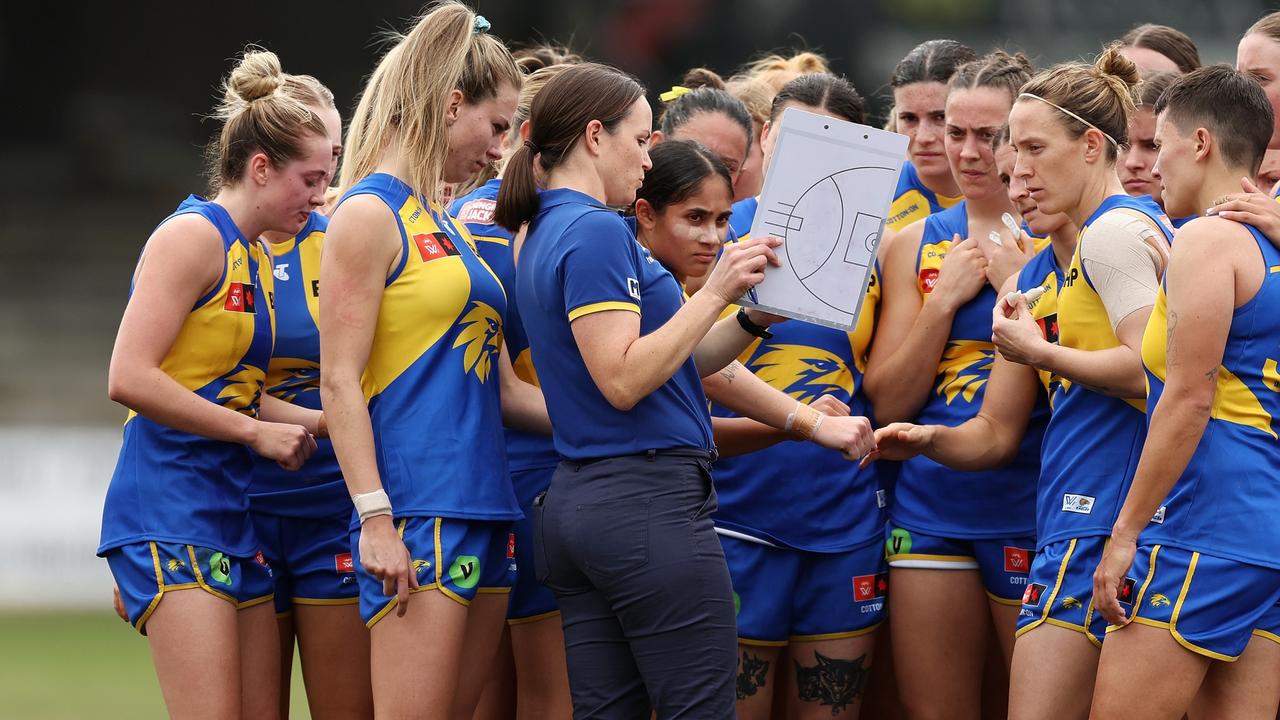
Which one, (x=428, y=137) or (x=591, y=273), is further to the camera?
(x=428, y=137)

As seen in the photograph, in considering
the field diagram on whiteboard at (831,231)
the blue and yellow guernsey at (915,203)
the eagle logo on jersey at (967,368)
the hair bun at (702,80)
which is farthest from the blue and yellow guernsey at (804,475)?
the hair bun at (702,80)

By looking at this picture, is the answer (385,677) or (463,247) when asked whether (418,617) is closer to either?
(385,677)

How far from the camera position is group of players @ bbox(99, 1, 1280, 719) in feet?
10.2

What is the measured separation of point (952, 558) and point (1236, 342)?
4.01 ft

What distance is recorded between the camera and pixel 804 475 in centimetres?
421

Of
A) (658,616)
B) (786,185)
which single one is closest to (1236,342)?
(786,185)

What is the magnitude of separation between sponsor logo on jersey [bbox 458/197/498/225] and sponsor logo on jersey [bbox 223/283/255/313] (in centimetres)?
65

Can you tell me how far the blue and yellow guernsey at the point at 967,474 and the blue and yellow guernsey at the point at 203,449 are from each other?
183 centimetres

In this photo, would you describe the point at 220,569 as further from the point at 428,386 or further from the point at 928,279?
the point at 928,279

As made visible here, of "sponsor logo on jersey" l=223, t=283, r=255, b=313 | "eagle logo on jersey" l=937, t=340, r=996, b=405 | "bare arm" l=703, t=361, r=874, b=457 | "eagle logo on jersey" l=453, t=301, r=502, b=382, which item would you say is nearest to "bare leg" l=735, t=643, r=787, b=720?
"bare arm" l=703, t=361, r=874, b=457

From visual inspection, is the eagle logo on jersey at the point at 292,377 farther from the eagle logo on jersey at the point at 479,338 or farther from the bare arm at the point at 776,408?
the bare arm at the point at 776,408

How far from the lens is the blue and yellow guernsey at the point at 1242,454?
3.08 metres

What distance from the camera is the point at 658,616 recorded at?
307 centimetres

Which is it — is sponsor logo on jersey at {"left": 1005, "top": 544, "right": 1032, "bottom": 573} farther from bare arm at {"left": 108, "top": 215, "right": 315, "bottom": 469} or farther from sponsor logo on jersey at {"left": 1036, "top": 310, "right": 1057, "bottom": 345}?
bare arm at {"left": 108, "top": 215, "right": 315, "bottom": 469}
